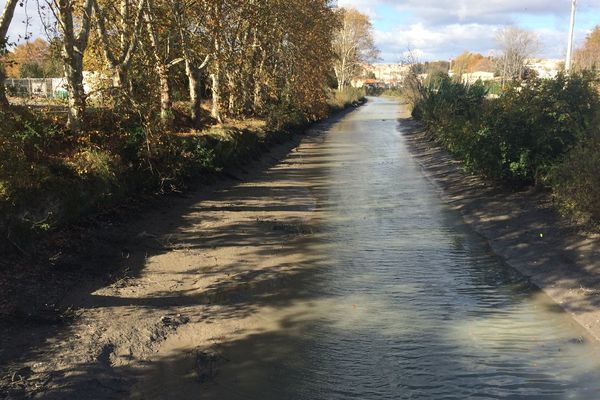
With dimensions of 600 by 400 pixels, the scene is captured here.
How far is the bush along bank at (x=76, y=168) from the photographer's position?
7.54m

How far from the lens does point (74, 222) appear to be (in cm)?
912

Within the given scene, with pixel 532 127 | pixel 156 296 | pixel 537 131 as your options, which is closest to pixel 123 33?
pixel 156 296

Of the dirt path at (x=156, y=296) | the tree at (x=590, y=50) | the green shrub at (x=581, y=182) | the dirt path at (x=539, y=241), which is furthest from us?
the tree at (x=590, y=50)

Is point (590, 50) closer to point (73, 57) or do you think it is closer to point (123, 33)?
point (123, 33)

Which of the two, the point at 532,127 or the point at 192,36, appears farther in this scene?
the point at 192,36

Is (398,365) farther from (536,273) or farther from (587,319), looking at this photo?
(536,273)

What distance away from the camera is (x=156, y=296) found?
7258mm

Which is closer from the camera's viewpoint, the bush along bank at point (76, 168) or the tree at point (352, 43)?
the bush along bank at point (76, 168)

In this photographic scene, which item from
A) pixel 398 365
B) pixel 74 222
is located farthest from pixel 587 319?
pixel 74 222

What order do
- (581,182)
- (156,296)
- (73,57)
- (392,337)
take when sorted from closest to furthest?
(392,337), (156,296), (581,182), (73,57)

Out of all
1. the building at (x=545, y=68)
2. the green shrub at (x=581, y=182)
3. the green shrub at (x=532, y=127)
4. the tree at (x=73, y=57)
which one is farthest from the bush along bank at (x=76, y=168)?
the building at (x=545, y=68)

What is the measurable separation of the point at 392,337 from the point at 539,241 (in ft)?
15.0

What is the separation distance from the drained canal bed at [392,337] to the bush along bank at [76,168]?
333 cm

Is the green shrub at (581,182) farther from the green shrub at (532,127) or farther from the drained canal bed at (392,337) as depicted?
the drained canal bed at (392,337)
